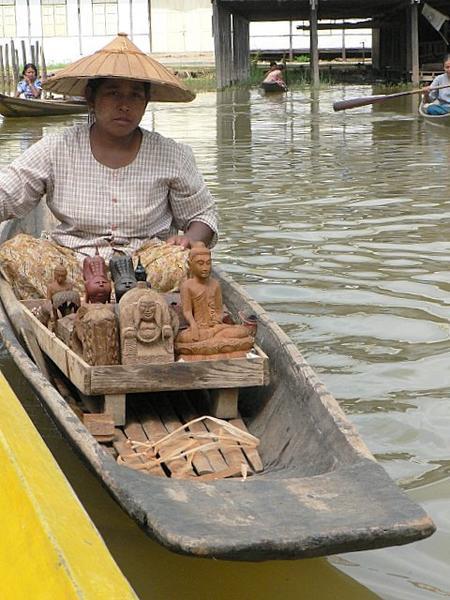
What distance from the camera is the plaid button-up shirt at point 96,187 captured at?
175 inches

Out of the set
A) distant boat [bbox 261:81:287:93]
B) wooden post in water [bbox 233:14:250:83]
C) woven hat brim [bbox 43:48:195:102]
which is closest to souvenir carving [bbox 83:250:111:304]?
woven hat brim [bbox 43:48:195:102]

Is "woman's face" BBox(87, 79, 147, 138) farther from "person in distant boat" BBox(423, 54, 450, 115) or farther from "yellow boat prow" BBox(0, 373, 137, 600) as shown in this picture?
"person in distant boat" BBox(423, 54, 450, 115)

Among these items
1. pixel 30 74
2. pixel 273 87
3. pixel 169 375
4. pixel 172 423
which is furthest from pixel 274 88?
pixel 169 375

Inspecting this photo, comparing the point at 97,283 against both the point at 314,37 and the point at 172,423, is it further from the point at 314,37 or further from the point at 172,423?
the point at 314,37

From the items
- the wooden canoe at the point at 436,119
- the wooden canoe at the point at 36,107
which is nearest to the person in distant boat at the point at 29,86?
the wooden canoe at the point at 36,107

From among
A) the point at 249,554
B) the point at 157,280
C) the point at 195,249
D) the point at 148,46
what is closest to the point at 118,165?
the point at 157,280

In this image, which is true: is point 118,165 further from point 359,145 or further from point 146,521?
point 359,145

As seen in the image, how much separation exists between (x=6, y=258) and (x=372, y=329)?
1.78m

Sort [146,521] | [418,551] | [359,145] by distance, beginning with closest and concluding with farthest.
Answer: [146,521] → [418,551] → [359,145]

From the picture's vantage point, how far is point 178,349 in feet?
11.7

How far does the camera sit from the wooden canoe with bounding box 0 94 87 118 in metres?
17.6

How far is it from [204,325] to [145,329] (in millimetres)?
287

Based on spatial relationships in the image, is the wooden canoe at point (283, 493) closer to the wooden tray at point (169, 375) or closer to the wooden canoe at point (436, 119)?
the wooden tray at point (169, 375)

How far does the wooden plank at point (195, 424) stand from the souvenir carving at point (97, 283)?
0.47 meters
